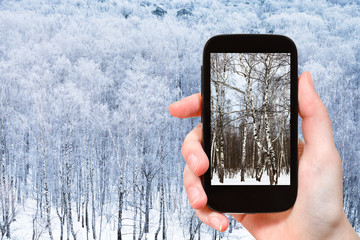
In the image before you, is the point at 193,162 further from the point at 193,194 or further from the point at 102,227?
the point at 102,227

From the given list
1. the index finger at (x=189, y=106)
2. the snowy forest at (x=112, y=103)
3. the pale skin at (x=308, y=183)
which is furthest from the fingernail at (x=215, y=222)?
the snowy forest at (x=112, y=103)

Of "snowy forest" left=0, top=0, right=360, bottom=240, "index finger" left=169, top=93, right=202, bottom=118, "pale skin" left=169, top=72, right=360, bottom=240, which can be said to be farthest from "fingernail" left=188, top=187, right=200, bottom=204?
"snowy forest" left=0, top=0, right=360, bottom=240

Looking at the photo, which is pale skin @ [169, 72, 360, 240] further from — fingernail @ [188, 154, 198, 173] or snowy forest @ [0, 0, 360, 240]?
snowy forest @ [0, 0, 360, 240]

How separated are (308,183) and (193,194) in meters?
0.19

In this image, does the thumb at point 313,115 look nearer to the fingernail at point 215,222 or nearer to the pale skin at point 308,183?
the pale skin at point 308,183

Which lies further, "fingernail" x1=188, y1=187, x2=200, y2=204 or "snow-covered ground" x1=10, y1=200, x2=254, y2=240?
"snow-covered ground" x1=10, y1=200, x2=254, y2=240

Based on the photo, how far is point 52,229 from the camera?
1.86 m

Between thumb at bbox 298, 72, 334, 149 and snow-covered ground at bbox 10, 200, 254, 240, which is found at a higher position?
thumb at bbox 298, 72, 334, 149

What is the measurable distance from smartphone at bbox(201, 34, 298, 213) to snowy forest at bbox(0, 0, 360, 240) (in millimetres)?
1275

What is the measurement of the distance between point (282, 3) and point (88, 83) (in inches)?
45.5

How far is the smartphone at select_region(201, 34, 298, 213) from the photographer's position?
1.73 ft

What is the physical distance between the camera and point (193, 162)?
530 millimetres

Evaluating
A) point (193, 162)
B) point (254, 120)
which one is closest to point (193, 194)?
point (193, 162)

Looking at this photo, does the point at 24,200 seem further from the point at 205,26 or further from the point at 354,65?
the point at 354,65
